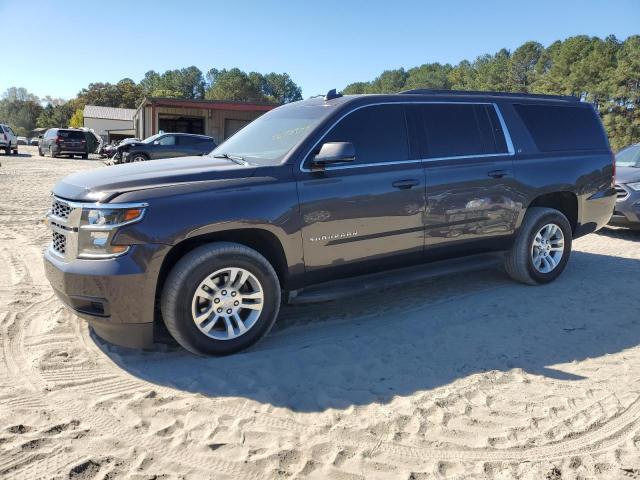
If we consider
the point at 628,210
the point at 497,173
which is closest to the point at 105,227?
the point at 497,173

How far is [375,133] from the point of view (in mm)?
4449

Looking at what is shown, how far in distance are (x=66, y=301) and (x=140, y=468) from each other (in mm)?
1546

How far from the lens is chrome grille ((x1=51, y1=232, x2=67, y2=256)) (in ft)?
12.1

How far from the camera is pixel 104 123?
74.1 meters

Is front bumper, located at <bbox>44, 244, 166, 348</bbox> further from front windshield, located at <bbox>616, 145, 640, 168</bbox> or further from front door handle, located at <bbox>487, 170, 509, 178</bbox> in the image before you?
front windshield, located at <bbox>616, 145, 640, 168</bbox>

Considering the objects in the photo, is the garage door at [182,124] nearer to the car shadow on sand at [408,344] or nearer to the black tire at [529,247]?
the black tire at [529,247]

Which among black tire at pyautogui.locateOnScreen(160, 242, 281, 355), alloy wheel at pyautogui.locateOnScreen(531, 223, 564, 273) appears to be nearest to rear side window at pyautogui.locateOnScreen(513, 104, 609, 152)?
alloy wheel at pyautogui.locateOnScreen(531, 223, 564, 273)

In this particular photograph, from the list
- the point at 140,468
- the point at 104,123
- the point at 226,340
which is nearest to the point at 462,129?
the point at 226,340

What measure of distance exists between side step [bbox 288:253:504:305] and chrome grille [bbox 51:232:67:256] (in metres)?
1.69

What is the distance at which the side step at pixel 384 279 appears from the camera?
4137 millimetres

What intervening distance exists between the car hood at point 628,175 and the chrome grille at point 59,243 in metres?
8.19

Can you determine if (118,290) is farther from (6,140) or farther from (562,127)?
(6,140)

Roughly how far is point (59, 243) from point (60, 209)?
252mm

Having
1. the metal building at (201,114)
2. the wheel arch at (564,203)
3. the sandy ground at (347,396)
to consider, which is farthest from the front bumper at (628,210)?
the metal building at (201,114)
